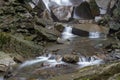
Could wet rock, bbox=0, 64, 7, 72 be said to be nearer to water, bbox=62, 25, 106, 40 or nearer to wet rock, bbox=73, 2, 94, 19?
water, bbox=62, 25, 106, 40

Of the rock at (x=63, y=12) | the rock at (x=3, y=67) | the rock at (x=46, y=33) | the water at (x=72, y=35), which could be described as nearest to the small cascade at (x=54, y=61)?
the rock at (x=3, y=67)

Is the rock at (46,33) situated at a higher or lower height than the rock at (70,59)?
higher

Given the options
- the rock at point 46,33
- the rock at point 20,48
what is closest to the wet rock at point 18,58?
the rock at point 20,48

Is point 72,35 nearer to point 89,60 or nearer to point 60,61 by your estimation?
point 89,60

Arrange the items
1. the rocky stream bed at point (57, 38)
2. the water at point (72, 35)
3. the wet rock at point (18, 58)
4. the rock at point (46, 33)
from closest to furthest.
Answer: the rocky stream bed at point (57, 38) → the wet rock at point (18, 58) → the rock at point (46, 33) → the water at point (72, 35)

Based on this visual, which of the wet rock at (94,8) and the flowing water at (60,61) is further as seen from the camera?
the wet rock at (94,8)

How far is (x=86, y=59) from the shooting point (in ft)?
31.6

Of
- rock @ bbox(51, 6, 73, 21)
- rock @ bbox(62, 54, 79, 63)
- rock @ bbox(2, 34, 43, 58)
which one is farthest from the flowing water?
rock @ bbox(51, 6, 73, 21)

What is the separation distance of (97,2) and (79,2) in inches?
56.7

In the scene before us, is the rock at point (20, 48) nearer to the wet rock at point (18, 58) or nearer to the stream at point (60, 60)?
the wet rock at point (18, 58)

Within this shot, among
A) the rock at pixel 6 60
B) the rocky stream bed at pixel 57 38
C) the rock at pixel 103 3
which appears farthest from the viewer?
the rock at pixel 103 3

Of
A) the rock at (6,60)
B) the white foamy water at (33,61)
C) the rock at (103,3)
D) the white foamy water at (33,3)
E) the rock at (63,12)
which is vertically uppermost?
the white foamy water at (33,3)

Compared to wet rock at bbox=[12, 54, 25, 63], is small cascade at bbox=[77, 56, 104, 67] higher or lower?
lower

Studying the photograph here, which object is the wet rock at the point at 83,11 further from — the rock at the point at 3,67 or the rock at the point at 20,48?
the rock at the point at 3,67
